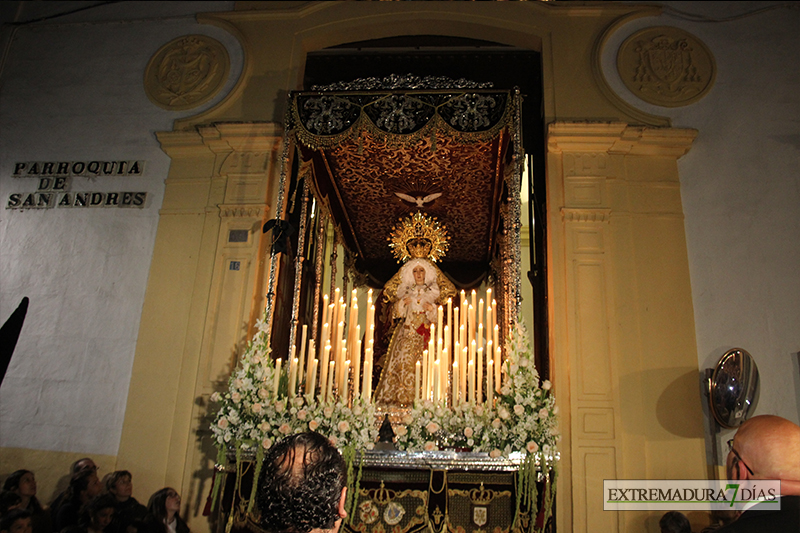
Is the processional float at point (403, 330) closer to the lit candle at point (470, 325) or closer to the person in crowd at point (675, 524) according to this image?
the lit candle at point (470, 325)

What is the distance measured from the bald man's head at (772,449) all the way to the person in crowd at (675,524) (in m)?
2.05

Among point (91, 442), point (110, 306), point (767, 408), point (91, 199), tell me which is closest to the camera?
point (767, 408)

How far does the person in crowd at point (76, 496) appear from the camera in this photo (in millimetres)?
4141

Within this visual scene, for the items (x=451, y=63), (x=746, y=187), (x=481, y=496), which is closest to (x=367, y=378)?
(x=481, y=496)

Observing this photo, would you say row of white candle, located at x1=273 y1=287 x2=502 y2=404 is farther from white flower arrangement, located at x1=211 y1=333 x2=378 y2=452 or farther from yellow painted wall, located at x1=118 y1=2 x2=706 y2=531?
yellow painted wall, located at x1=118 y1=2 x2=706 y2=531

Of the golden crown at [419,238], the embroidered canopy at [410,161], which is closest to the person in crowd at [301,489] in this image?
the embroidered canopy at [410,161]

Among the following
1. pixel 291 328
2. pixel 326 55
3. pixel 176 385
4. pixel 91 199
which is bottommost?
pixel 176 385

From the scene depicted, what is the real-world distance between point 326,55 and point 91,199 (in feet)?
9.86

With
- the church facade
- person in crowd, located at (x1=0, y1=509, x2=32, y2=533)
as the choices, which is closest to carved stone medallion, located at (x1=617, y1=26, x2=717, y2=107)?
the church facade

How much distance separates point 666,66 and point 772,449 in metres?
4.80

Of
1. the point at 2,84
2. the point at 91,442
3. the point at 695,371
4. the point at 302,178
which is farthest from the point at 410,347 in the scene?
the point at 2,84

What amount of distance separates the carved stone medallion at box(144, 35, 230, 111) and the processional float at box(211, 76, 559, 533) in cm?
149

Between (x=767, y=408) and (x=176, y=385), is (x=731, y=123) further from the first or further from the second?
(x=176, y=385)

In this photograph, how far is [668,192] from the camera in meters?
5.28
